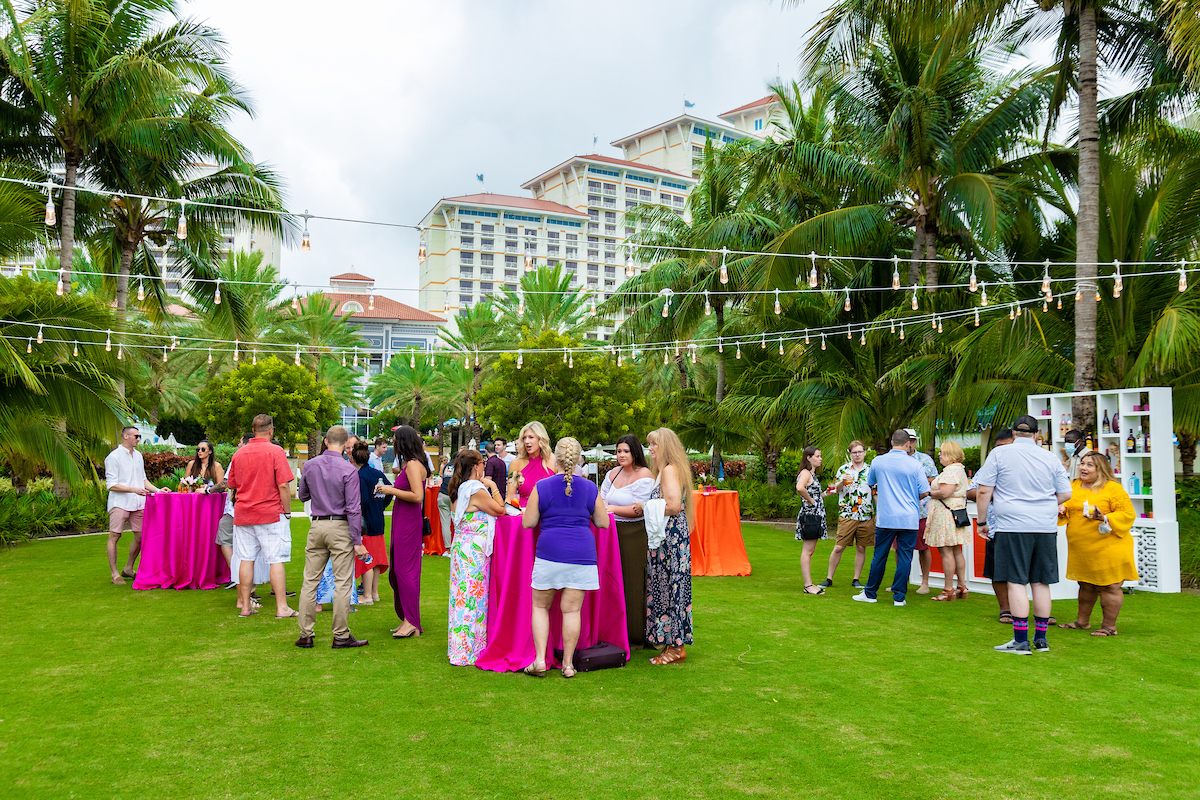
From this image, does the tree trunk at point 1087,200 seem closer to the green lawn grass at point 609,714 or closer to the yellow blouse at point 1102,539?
the green lawn grass at point 609,714

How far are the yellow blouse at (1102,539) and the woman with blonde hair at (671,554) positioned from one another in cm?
321

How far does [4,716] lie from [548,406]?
25048mm

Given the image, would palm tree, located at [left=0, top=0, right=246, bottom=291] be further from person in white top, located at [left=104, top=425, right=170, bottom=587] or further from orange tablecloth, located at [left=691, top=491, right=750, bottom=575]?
orange tablecloth, located at [left=691, top=491, right=750, bottom=575]

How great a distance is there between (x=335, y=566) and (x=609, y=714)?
2631 millimetres

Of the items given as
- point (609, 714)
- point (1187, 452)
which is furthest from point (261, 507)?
point (1187, 452)

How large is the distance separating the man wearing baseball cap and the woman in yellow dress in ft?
1.72

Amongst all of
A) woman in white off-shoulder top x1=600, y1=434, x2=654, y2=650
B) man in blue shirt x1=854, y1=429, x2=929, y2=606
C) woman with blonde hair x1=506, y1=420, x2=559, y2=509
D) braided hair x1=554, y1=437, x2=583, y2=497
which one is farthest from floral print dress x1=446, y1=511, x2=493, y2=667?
man in blue shirt x1=854, y1=429, x2=929, y2=606

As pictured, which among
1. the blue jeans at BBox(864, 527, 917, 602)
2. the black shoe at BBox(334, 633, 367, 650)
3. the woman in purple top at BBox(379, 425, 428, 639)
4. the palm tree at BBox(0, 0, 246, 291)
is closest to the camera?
the black shoe at BBox(334, 633, 367, 650)

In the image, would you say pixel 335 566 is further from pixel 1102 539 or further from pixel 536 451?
pixel 1102 539

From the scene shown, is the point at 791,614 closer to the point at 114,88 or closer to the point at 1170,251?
the point at 1170,251

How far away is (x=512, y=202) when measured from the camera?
96.5m

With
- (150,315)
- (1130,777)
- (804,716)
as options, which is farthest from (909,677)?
(150,315)

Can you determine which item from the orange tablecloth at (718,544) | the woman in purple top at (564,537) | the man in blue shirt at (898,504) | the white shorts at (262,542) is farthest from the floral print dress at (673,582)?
the orange tablecloth at (718,544)

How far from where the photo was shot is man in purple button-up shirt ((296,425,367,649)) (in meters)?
6.33
